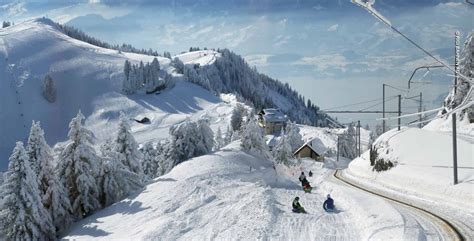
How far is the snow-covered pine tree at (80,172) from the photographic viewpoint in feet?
139

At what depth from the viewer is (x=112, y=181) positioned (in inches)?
1752

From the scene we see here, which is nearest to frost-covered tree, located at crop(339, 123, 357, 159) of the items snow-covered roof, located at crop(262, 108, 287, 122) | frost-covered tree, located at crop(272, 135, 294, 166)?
frost-covered tree, located at crop(272, 135, 294, 166)

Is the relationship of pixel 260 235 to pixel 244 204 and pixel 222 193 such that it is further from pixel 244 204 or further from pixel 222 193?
pixel 222 193

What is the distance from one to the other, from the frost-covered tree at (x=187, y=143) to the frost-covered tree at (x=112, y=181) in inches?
601

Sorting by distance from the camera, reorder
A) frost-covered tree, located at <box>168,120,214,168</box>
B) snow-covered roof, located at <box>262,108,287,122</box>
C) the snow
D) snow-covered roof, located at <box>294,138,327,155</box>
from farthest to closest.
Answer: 1. snow-covered roof, located at <box>262,108,287,122</box>
2. snow-covered roof, located at <box>294,138,327,155</box>
3. frost-covered tree, located at <box>168,120,214,168</box>
4. the snow

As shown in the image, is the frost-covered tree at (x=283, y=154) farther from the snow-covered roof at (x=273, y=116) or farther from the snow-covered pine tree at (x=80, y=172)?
the snow-covered roof at (x=273, y=116)

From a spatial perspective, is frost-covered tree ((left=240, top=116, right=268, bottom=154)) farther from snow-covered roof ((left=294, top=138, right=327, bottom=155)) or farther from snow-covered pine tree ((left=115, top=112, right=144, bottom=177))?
snow-covered roof ((left=294, top=138, right=327, bottom=155))

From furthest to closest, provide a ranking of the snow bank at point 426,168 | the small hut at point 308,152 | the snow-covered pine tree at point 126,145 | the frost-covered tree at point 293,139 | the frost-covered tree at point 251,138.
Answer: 1. the frost-covered tree at point 293,139
2. the small hut at point 308,152
3. the frost-covered tree at point 251,138
4. the snow-covered pine tree at point 126,145
5. the snow bank at point 426,168

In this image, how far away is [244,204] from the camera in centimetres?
3350

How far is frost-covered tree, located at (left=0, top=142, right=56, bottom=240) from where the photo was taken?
34844mm

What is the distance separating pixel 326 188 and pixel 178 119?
152131 mm

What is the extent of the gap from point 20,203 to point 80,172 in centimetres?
829

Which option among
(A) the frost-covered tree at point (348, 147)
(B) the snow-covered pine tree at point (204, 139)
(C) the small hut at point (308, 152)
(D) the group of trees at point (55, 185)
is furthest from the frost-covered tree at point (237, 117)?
(D) the group of trees at point (55, 185)

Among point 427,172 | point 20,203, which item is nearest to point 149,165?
point 20,203
